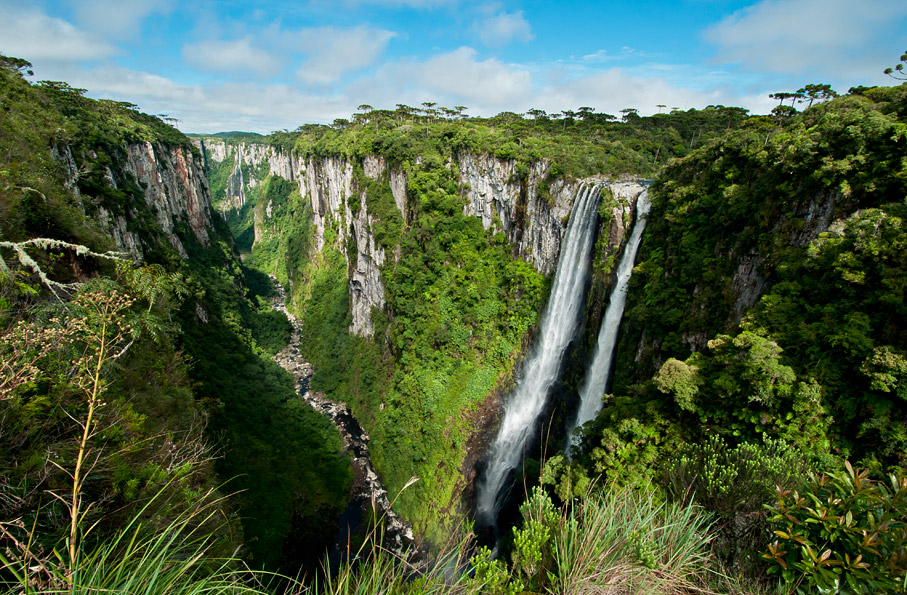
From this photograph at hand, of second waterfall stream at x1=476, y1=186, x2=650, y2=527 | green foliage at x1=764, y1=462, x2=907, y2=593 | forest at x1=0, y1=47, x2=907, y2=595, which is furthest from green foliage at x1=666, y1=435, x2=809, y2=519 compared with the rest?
second waterfall stream at x1=476, y1=186, x2=650, y2=527

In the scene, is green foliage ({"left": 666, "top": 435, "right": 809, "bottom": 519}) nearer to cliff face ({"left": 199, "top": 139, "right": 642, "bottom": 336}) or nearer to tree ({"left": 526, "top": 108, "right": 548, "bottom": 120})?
cliff face ({"left": 199, "top": 139, "right": 642, "bottom": 336})

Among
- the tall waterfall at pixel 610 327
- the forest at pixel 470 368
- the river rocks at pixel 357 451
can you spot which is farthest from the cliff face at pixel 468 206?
the river rocks at pixel 357 451

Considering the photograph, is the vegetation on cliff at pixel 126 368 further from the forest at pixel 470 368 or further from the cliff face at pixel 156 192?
the cliff face at pixel 156 192

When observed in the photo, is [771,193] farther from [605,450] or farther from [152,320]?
[152,320]

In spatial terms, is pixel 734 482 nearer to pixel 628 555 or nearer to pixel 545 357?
pixel 628 555

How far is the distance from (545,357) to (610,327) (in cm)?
681

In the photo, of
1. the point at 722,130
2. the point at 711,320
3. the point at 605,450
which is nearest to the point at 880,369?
the point at 711,320

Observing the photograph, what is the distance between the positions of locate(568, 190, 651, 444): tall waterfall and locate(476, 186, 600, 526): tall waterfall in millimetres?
2780

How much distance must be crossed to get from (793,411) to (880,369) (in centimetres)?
199

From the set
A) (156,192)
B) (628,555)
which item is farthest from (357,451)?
(156,192)

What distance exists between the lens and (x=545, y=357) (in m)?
26.7

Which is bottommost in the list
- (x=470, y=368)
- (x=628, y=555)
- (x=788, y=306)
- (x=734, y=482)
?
(x=470, y=368)

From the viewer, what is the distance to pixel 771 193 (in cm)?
1392

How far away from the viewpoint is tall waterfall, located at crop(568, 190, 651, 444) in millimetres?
20219
